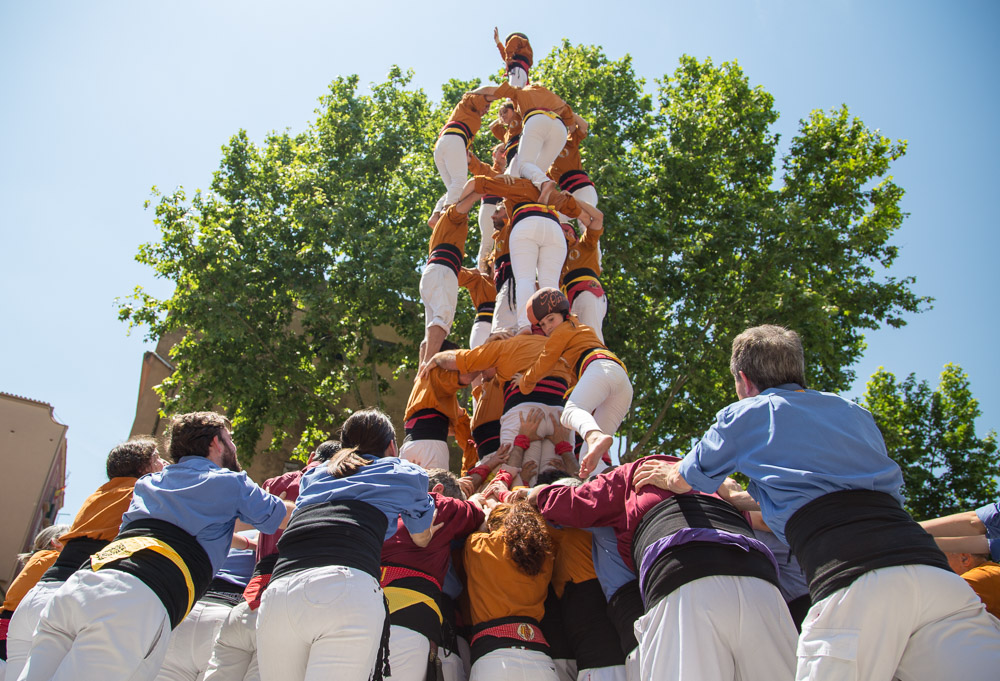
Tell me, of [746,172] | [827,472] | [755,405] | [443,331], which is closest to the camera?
[827,472]

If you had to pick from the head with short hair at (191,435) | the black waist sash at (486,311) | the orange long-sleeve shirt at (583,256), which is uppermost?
the orange long-sleeve shirt at (583,256)

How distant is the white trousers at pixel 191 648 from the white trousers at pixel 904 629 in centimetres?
293

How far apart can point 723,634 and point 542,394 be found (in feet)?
12.9

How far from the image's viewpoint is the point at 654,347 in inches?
611

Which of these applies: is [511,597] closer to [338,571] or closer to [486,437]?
[338,571]

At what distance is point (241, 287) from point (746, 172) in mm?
11579

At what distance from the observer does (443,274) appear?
27.1 ft

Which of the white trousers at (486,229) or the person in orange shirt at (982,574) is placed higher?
the white trousers at (486,229)

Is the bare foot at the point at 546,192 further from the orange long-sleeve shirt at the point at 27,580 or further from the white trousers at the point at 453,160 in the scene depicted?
the orange long-sleeve shirt at the point at 27,580

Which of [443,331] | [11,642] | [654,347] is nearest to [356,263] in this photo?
[654,347]

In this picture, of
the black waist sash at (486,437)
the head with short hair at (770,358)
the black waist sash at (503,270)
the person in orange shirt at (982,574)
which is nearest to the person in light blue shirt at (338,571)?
the head with short hair at (770,358)

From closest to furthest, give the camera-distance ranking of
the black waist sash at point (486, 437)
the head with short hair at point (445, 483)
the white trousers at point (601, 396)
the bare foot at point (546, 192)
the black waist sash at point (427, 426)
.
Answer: the head with short hair at point (445, 483)
the white trousers at point (601, 396)
the black waist sash at point (427, 426)
the black waist sash at point (486, 437)
the bare foot at point (546, 192)

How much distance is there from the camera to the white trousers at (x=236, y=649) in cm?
355

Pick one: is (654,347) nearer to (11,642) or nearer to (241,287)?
(241,287)
